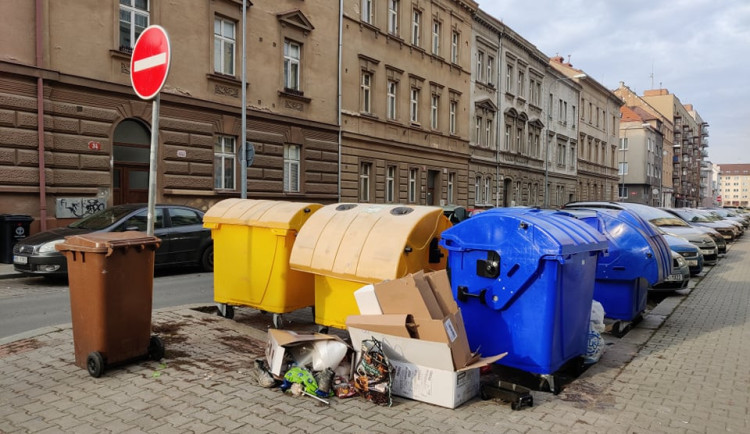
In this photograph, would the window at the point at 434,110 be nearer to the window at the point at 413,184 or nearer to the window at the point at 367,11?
the window at the point at 413,184

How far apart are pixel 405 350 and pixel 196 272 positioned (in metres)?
8.86

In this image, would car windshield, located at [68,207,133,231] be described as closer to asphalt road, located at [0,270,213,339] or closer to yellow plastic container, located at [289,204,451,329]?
asphalt road, located at [0,270,213,339]

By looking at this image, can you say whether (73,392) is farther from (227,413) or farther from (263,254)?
(263,254)

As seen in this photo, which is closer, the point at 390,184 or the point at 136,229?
the point at 136,229

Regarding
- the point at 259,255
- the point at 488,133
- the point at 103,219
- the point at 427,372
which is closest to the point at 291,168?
the point at 103,219

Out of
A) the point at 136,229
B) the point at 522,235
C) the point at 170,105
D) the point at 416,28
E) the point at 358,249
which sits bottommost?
the point at 136,229

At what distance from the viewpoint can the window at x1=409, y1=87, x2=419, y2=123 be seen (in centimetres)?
2659

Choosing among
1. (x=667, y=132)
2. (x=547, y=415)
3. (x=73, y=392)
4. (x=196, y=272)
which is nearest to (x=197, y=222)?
(x=196, y=272)

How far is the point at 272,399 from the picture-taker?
423 cm

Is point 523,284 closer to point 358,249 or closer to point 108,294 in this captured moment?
point 358,249

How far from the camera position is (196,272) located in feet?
39.6

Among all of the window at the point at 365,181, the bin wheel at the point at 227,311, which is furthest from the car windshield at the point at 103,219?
the window at the point at 365,181

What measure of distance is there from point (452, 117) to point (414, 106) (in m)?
3.99

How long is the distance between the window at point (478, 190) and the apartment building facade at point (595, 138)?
20053 millimetres
